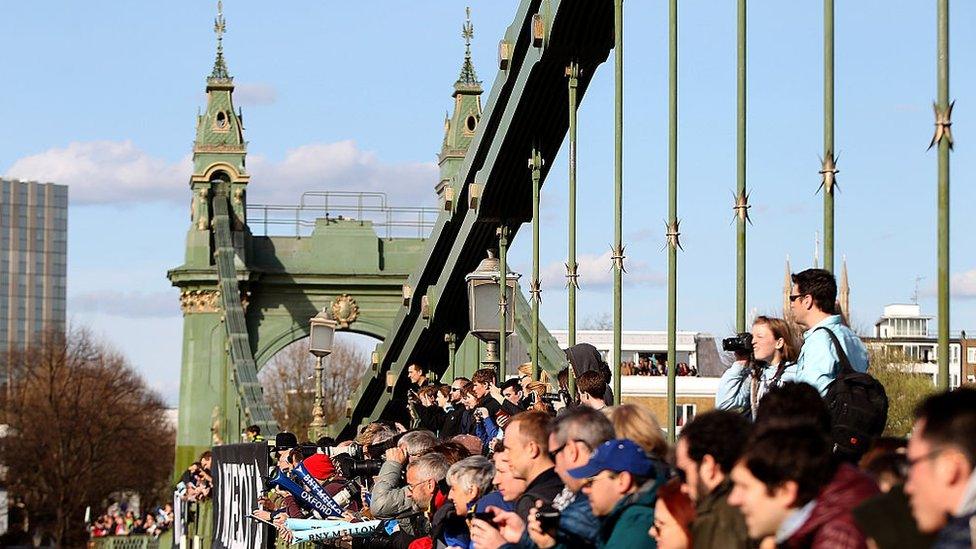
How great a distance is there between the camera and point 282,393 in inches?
3691

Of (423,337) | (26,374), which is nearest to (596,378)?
(423,337)

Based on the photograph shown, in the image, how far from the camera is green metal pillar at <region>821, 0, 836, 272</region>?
Result: 26.6ft

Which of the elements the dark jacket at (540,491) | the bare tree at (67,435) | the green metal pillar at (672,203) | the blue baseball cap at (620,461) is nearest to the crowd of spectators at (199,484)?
the green metal pillar at (672,203)

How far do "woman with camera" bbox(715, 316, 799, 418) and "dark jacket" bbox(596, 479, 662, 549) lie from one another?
157 cm

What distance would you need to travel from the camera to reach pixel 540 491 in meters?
7.50

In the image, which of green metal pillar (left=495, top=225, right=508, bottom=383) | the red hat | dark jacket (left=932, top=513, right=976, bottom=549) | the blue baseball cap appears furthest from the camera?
green metal pillar (left=495, top=225, right=508, bottom=383)

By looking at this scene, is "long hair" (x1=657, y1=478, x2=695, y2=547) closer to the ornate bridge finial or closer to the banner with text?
the ornate bridge finial

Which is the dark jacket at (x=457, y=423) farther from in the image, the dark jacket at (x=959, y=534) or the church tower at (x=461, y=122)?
the church tower at (x=461, y=122)

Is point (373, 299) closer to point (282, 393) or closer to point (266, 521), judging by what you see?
point (266, 521)

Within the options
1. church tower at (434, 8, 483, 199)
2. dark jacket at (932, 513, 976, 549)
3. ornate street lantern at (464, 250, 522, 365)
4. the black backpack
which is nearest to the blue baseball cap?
the black backpack

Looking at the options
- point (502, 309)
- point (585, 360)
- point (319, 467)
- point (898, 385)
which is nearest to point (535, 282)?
point (502, 309)

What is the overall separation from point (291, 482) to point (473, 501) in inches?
193

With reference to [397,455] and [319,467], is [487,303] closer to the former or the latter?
[319,467]

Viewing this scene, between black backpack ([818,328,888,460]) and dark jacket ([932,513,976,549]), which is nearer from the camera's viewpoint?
dark jacket ([932,513,976,549])
